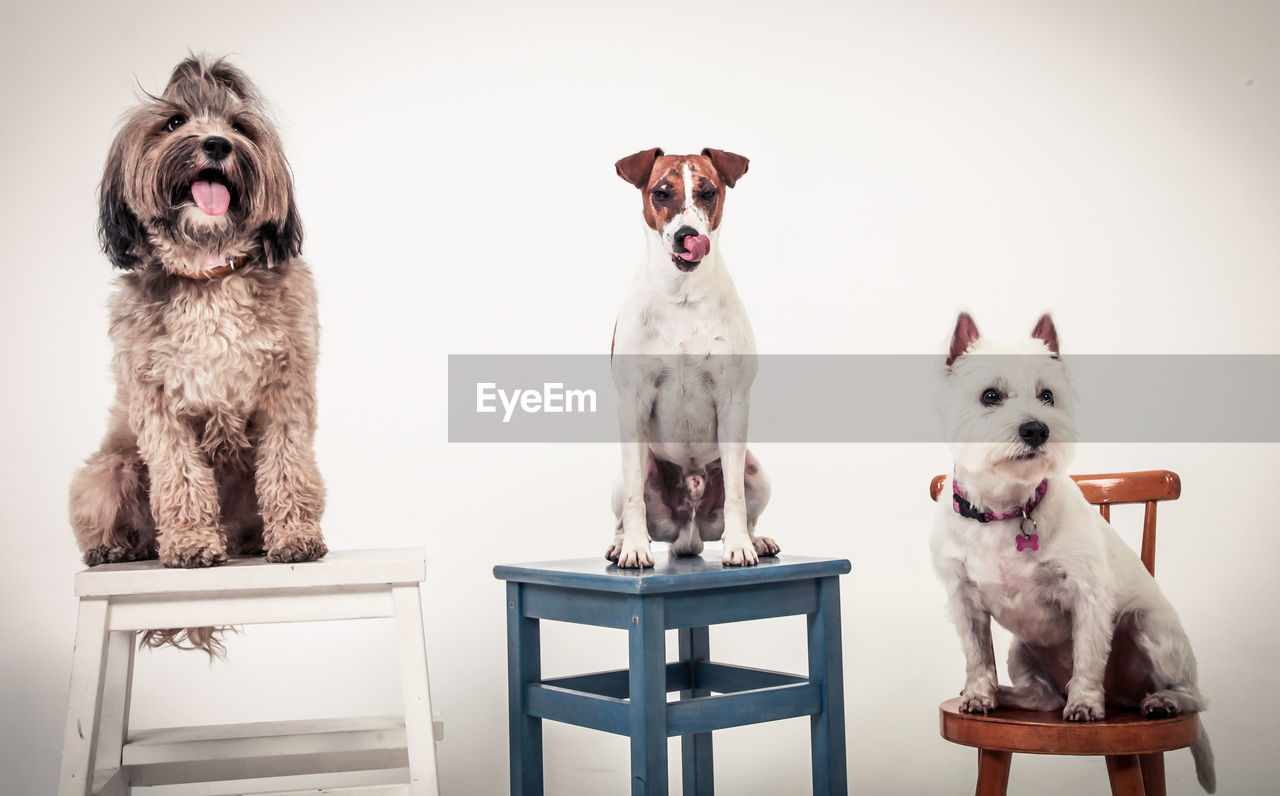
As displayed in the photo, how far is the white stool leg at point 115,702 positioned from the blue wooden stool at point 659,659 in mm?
716

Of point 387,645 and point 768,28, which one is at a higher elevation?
point 768,28

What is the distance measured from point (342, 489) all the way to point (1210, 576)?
8.23ft

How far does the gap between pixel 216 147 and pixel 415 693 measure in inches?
38.6

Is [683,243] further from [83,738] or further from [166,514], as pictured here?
[83,738]

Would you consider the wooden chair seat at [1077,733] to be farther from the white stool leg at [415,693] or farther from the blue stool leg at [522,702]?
the white stool leg at [415,693]

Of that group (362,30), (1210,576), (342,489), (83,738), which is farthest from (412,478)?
(1210,576)

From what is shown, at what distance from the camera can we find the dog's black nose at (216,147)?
2.01 m

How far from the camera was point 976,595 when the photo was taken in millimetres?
2191

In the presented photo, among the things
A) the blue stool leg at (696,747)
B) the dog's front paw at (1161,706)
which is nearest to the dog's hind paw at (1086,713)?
the dog's front paw at (1161,706)

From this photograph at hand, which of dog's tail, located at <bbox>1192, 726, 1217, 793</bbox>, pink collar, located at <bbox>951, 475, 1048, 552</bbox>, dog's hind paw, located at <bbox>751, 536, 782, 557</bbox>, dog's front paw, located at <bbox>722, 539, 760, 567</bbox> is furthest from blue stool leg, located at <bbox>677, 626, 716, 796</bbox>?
dog's tail, located at <bbox>1192, 726, 1217, 793</bbox>

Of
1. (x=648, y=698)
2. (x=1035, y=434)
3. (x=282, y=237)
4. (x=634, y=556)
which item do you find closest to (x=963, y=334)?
(x=1035, y=434)

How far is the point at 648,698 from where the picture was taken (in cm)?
202

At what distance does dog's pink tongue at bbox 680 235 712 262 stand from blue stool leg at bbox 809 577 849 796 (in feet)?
2.17

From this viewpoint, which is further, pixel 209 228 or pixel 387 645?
pixel 387 645
